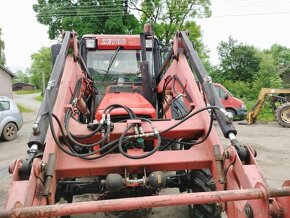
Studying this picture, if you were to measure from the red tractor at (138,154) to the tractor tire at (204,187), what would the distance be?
10 mm

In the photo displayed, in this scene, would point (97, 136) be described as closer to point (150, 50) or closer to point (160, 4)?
point (150, 50)

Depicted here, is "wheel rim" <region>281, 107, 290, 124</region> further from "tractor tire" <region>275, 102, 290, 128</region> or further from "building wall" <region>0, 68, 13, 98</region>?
"building wall" <region>0, 68, 13, 98</region>

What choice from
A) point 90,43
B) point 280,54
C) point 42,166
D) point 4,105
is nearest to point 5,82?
point 4,105

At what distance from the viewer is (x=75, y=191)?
338cm

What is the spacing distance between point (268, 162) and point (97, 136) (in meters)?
5.84

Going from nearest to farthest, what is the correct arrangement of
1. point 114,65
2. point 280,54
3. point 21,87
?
point 114,65, point 280,54, point 21,87

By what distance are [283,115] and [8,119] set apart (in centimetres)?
1101

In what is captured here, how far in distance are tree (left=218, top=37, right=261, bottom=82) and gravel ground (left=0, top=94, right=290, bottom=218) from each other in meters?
15.0

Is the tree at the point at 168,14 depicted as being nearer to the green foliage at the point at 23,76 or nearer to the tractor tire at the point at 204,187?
the tractor tire at the point at 204,187

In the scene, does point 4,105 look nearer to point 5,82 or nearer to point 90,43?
point 90,43

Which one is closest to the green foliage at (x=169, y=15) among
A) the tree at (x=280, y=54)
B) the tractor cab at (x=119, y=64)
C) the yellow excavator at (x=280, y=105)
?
the yellow excavator at (x=280, y=105)

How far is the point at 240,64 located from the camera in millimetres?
29953

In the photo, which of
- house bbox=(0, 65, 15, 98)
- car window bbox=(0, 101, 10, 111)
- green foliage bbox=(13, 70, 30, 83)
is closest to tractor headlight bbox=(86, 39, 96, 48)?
car window bbox=(0, 101, 10, 111)

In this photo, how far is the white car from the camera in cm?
1181
